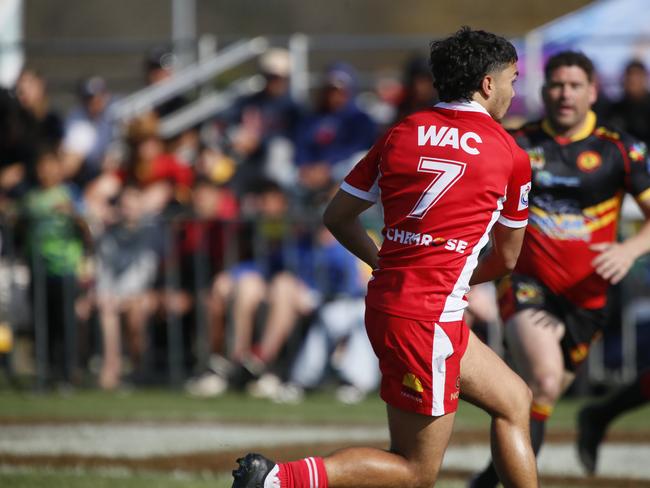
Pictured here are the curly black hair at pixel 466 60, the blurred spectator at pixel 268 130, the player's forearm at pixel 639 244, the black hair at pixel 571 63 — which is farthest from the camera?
the blurred spectator at pixel 268 130

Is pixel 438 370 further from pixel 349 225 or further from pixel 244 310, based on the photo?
pixel 244 310

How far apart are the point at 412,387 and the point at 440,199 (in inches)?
30.1

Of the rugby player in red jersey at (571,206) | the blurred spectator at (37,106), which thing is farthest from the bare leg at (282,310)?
the rugby player in red jersey at (571,206)

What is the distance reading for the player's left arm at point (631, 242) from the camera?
6.91m

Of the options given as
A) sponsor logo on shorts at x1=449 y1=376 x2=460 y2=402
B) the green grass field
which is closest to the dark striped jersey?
sponsor logo on shorts at x1=449 y1=376 x2=460 y2=402

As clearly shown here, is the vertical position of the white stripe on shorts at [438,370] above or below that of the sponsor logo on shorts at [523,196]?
below

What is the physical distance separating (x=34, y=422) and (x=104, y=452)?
1.91 metres

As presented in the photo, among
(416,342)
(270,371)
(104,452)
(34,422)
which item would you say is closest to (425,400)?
(416,342)

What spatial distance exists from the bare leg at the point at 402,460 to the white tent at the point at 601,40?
9569 mm

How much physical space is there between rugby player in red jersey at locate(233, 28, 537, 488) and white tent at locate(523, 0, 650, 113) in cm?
925

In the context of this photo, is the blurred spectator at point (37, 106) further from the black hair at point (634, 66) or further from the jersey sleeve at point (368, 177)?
the jersey sleeve at point (368, 177)

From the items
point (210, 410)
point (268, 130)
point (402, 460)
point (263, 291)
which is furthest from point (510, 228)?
point (268, 130)

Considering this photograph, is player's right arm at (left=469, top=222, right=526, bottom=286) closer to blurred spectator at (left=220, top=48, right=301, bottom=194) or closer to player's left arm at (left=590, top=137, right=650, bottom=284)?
player's left arm at (left=590, top=137, right=650, bottom=284)

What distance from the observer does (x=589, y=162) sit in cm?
725
